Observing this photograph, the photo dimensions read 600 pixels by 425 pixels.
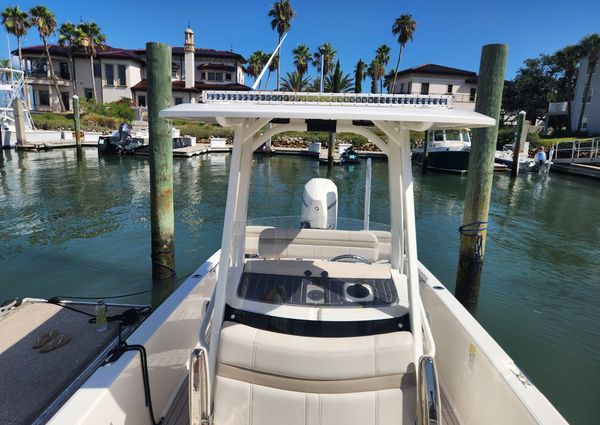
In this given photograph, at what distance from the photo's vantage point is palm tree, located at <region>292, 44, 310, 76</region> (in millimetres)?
48406

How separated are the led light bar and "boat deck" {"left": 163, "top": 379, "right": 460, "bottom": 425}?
237 centimetres

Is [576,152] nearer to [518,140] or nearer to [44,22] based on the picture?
[518,140]

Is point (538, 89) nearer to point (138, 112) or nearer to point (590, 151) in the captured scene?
point (590, 151)

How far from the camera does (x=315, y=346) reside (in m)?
2.53

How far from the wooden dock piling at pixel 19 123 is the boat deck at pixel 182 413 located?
1285 inches

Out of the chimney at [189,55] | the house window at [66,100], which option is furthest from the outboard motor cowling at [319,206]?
the house window at [66,100]

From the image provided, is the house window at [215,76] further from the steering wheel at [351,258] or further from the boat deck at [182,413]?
the boat deck at [182,413]

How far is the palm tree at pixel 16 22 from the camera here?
41.1m

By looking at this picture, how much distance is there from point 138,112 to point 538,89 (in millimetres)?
42393

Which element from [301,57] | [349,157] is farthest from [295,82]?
[349,157]

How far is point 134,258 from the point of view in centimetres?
890

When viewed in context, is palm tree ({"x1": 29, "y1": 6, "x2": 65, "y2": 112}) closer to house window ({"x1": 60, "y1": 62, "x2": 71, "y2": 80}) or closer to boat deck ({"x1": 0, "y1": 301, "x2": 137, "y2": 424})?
house window ({"x1": 60, "y1": 62, "x2": 71, "y2": 80})

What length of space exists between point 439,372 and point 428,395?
53.2 inches

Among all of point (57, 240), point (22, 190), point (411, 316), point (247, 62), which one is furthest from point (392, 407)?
point (247, 62)
